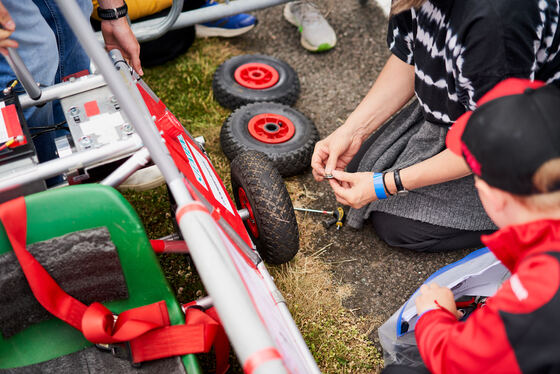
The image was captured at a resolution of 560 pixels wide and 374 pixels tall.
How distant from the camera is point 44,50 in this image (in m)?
1.38

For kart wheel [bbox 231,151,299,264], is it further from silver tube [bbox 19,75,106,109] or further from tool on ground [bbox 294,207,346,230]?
silver tube [bbox 19,75,106,109]

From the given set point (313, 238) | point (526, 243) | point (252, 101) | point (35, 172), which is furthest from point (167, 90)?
point (526, 243)

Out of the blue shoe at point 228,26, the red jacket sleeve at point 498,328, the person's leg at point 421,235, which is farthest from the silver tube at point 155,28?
the red jacket sleeve at point 498,328

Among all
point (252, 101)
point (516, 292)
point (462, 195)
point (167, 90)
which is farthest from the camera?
point (167, 90)

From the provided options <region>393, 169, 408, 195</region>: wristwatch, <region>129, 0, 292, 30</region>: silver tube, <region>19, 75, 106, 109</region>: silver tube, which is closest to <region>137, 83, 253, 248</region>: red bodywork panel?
<region>19, 75, 106, 109</region>: silver tube

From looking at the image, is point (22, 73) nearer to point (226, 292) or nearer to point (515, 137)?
point (226, 292)

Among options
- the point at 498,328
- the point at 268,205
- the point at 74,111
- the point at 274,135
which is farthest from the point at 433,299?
the point at 274,135

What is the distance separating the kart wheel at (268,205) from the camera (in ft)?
4.93

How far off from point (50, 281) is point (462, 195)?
1246mm

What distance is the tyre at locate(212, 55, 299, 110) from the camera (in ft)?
7.57

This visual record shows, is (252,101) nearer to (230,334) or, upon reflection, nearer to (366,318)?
(366,318)

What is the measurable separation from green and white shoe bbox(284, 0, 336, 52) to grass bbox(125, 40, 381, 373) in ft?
2.31

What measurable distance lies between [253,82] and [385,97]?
2.84 ft

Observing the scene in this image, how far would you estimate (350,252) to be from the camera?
74.1 inches
